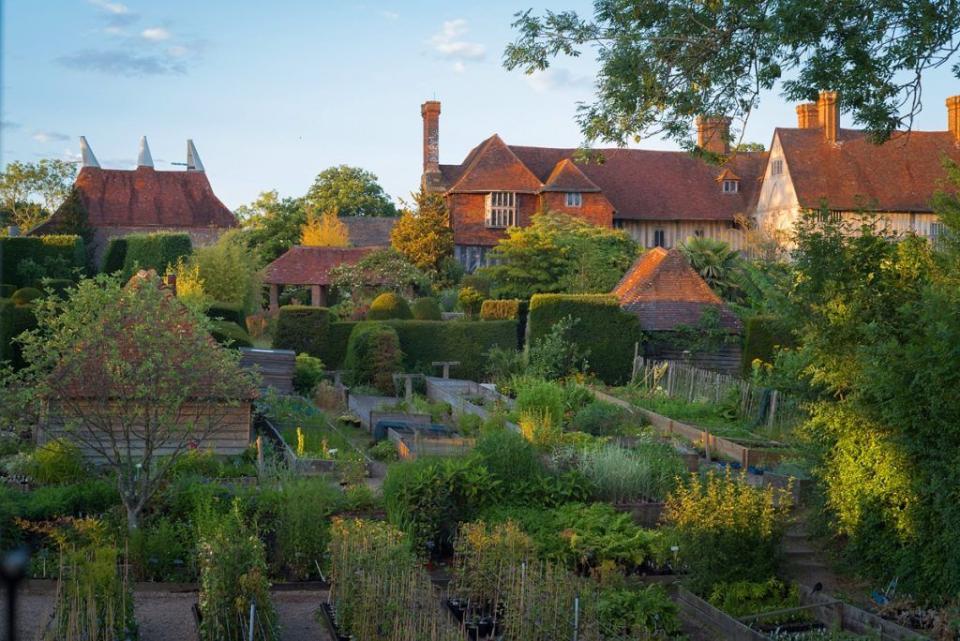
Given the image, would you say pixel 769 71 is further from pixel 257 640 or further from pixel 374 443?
pixel 374 443

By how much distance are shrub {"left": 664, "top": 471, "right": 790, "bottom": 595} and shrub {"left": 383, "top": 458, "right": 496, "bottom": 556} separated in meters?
2.62

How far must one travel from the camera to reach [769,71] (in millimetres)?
10516

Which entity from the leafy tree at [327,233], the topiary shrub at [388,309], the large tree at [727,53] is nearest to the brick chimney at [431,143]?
the leafy tree at [327,233]

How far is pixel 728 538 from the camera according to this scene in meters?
9.61

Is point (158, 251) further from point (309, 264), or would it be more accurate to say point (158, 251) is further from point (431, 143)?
point (431, 143)

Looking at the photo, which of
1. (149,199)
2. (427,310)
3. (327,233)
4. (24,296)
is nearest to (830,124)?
(327,233)

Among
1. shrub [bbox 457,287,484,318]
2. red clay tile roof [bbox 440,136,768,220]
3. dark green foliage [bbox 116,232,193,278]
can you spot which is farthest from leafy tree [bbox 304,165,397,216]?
shrub [bbox 457,287,484,318]

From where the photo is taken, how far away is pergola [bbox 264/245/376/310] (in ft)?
145

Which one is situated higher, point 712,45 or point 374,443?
point 712,45

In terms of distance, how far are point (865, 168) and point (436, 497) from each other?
40052 millimetres

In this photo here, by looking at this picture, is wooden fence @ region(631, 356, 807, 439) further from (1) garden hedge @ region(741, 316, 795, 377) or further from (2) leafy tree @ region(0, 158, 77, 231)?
(2) leafy tree @ region(0, 158, 77, 231)

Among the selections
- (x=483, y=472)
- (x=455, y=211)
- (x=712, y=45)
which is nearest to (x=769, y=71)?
(x=712, y=45)

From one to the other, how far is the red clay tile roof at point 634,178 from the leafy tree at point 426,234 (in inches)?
62.1

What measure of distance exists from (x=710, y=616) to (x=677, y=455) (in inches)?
218
